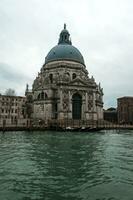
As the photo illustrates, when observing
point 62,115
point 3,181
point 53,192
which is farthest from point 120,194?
point 62,115

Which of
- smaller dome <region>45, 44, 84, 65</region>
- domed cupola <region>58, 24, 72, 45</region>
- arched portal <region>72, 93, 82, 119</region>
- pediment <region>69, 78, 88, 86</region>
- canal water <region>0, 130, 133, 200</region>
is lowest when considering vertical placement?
canal water <region>0, 130, 133, 200</region>

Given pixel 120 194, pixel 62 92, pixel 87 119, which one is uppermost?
pixel 62 92

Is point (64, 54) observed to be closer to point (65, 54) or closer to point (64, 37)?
point (65, 54)

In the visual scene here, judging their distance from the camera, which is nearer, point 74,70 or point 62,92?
Answer: point 62,92

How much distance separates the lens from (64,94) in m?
63.5

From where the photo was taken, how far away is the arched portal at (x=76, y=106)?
64350mm

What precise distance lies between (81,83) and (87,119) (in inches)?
312

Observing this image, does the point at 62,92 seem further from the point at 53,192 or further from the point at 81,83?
the point at 53,192

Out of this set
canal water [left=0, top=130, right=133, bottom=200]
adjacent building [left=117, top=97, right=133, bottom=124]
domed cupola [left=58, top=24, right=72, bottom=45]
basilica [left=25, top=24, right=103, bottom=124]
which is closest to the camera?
canal water [left=0, top=130, right=133, bottom=200]

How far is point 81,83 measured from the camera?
65.1 meters

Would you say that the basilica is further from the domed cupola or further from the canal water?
the canal water

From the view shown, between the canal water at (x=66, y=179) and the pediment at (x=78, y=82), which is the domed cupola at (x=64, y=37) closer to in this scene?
the pediment at (x=78, y=82)

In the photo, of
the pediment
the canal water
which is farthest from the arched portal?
the canal water

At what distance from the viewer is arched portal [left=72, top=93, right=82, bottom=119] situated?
6435 centimetres
